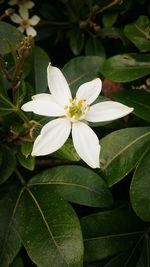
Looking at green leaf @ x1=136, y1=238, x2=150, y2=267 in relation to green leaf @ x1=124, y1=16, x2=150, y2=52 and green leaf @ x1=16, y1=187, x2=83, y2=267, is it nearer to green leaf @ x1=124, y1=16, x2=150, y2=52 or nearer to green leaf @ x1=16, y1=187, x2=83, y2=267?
green leaf @ x1=16, y1=187, x2=83, y2=267

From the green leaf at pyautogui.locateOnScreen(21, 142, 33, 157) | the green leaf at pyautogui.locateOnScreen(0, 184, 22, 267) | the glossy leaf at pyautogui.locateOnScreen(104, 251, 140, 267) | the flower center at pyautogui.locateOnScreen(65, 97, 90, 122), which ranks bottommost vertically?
the glossy leaf at pyautogui.locateOnScreen(104, 251, 140, 267)

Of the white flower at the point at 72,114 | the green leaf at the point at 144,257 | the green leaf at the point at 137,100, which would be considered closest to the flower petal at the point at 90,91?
the white flower at the point at 72,114

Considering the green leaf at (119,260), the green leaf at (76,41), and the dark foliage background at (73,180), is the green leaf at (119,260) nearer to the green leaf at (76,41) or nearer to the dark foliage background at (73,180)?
the dark foliage background at (73,180)

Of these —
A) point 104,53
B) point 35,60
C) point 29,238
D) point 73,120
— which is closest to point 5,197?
point 29,238

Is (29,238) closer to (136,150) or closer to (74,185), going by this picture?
(74,185)

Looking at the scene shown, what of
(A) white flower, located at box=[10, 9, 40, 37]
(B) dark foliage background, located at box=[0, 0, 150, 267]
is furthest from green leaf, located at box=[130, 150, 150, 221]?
(A) white flower, located at box=[10, 9, 40, 37]

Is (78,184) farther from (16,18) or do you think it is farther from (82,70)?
(16,18)

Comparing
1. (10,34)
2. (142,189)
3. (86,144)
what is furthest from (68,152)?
(10,34)
